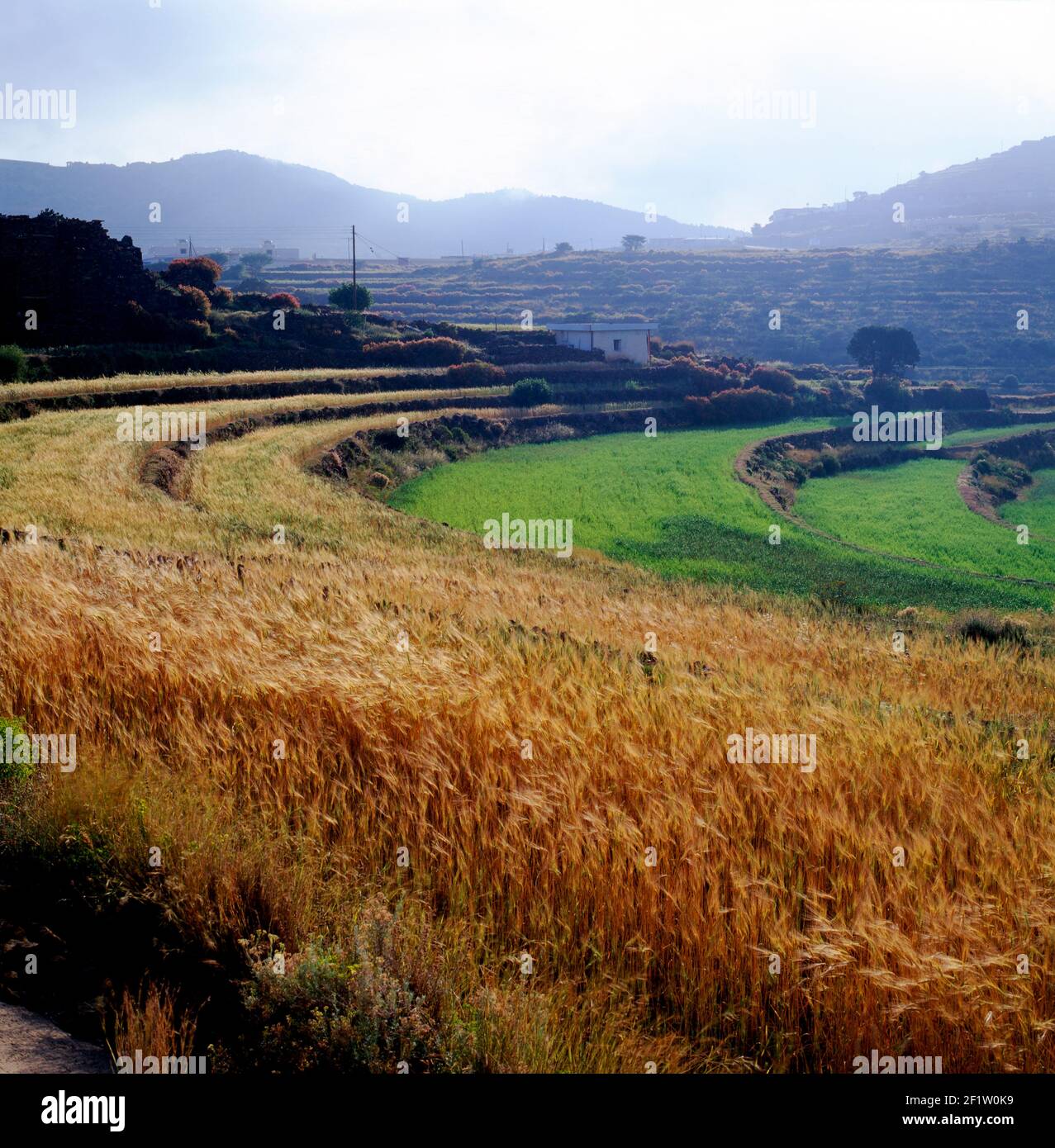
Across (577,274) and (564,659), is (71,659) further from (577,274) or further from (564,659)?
(577,274)

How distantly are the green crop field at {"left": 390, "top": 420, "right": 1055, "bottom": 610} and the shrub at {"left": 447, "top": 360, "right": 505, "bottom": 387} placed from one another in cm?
1165

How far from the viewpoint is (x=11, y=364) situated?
3869cm

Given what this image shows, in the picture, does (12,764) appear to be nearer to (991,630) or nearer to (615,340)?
(991,630)

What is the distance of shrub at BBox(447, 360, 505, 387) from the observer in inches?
2329

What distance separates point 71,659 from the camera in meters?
7.14

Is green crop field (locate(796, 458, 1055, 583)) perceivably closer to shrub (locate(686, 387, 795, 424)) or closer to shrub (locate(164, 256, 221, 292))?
shrub (locate(686, 387, 795, 424))

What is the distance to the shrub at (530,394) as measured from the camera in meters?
A: 55.4

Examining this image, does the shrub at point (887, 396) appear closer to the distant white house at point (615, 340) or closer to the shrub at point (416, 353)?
the distant white house at point (615, 340)

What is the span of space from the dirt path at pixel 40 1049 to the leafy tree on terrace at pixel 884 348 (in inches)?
4124

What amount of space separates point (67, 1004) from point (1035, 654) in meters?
14.7

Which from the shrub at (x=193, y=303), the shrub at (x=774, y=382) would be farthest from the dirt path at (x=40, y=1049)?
the shrub at (x=774, y=382)

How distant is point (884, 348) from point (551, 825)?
10444 cm
